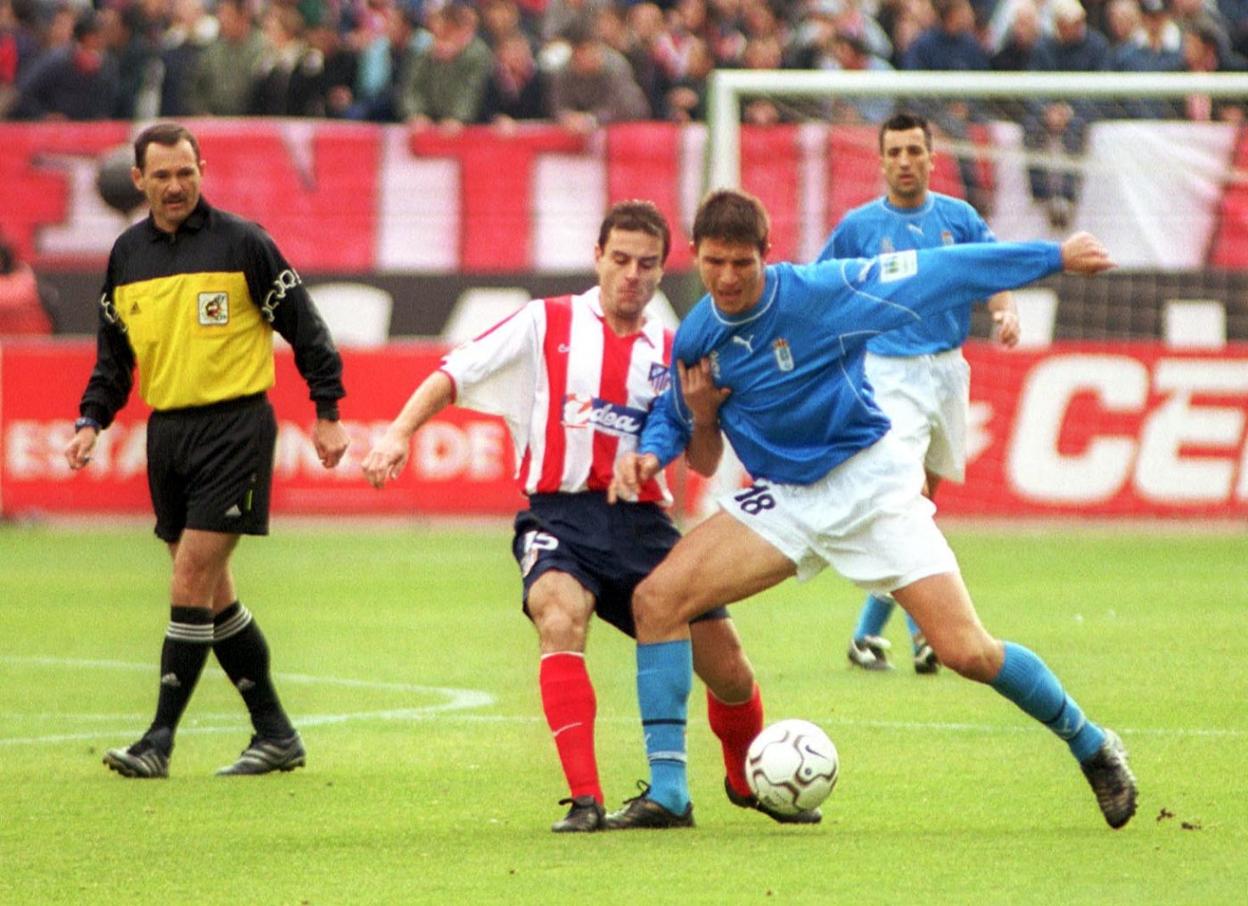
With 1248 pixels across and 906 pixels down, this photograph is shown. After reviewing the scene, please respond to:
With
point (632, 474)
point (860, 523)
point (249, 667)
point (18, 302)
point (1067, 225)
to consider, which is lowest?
point (249, 667)

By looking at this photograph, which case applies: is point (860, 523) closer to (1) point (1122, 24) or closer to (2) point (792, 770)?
(2) point (792, 770)

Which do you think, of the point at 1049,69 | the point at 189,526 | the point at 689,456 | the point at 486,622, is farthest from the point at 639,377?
the point at 1049,69

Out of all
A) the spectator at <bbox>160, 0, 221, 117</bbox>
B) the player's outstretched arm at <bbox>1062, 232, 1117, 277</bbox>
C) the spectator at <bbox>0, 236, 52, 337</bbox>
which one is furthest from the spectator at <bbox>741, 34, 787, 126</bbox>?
the player's outstretched arm at <bbox>1062, 232, 1117, 277</bbox>

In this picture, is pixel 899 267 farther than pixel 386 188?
No

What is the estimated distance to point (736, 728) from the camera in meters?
7.51

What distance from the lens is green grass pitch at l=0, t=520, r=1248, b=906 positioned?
633 centimetres

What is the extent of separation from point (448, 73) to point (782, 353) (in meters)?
15.1

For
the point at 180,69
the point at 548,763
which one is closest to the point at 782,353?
the point at 548,763

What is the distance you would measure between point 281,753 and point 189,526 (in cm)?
88

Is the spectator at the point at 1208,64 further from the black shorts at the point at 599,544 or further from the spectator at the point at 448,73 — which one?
the black shorts at the point at 599,544

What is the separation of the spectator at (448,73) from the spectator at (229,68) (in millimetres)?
1402

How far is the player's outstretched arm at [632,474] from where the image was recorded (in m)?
6.98

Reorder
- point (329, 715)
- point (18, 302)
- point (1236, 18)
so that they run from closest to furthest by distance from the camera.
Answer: point (329, 715) → point (1236, 18) → point (18, 302)

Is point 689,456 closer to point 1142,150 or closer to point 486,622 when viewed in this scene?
point 486,622
